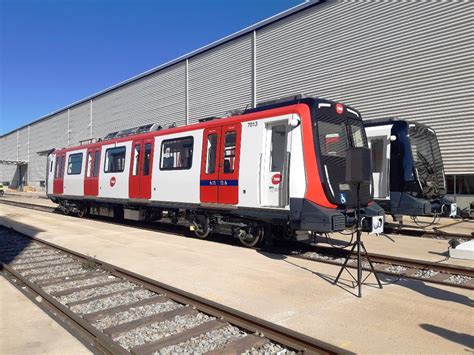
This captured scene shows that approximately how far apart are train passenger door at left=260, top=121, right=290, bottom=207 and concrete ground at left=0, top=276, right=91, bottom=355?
5031mm

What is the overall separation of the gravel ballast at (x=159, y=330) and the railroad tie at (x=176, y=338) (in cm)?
16

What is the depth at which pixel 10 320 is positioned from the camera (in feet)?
16.6

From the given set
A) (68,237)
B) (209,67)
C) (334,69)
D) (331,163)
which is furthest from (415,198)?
(209,67)

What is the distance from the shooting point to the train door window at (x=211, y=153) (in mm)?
10570

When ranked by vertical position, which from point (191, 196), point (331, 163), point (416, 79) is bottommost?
point (191, 196)

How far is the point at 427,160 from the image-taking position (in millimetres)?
13297

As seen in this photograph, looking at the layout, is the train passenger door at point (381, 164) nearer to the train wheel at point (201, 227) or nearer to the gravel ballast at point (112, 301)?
the train wheel at point (201, 227)

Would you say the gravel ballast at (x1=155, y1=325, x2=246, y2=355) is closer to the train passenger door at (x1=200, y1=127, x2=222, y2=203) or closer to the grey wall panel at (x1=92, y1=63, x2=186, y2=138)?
the train passenger door at (x1=200, y1=127, x2=222, y2=203)

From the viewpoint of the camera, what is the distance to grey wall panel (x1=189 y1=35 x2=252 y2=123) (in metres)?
28.1

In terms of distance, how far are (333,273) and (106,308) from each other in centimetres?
397

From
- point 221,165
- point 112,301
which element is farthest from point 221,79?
point 112,301

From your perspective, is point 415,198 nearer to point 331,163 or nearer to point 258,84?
point 331,163

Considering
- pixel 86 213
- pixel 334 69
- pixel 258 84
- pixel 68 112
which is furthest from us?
pixel 68 112

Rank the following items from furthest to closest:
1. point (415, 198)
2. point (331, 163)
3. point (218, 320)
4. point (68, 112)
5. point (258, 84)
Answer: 1. point (68, 112)
2. point (258, 84)
3. point (415, 198)
4. point (331, 163)
5. point (218, 320)
